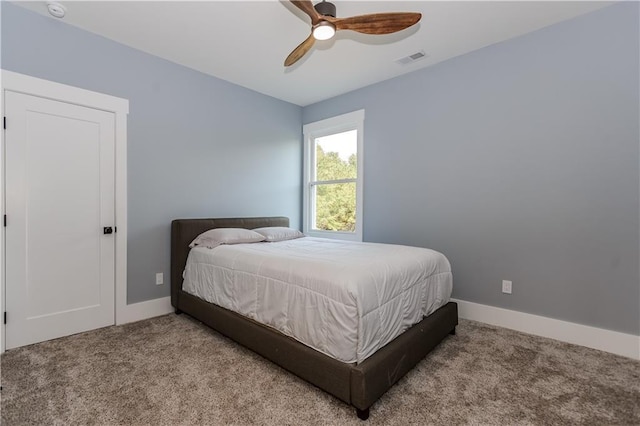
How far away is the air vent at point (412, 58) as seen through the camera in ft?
10.0

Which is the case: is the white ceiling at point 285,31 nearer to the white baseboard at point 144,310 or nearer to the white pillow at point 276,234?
the white pillow at point 276,234

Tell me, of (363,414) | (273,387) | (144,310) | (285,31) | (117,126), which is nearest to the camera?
(363,414)

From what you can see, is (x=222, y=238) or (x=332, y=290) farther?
(x=222, y=238)

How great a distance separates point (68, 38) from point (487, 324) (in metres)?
4.60

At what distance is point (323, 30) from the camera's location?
203 cm

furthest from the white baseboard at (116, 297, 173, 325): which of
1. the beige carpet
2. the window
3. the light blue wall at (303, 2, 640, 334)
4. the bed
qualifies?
the light blue wall at (303, 2, 640, 334)

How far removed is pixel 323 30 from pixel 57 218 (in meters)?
2.66

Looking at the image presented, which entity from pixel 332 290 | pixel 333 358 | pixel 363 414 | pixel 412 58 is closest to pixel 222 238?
pixel 332 290

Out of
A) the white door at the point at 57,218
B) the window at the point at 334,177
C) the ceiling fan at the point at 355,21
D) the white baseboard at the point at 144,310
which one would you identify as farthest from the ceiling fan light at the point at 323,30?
the white baseboard at the point at 144,310

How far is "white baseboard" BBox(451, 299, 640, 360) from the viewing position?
228 cm

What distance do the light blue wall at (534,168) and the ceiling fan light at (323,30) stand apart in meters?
1.71

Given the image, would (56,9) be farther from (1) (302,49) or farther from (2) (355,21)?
(2) (355,21)

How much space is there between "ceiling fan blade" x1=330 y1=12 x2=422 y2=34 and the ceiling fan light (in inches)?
1.1

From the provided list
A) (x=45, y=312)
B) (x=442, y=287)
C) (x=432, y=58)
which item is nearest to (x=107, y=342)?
(x=45, y=312)
